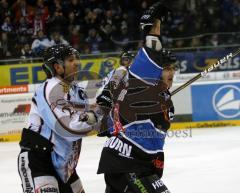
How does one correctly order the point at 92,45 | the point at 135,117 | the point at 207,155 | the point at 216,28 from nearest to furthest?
the point at 135,117 < the point at 207,155 < the point at 92,45 < the point at 216,28

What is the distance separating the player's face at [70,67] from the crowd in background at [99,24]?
6918 mm

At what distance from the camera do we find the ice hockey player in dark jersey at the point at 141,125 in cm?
291

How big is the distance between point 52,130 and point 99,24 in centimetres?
855

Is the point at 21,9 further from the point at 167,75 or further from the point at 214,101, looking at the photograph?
the point at 167,75

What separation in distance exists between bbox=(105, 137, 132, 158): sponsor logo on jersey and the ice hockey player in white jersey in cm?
17

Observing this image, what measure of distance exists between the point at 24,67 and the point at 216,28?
3.72m

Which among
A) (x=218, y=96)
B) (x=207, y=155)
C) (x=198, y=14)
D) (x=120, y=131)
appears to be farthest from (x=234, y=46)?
(x=120, y=131)

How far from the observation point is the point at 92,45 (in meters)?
10.3

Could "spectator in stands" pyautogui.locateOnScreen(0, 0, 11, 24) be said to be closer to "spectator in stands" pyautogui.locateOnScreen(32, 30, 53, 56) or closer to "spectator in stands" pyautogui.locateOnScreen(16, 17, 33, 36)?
"spectator in stands" pyautogui.locateOnScreen(16, 17, 33, 36)

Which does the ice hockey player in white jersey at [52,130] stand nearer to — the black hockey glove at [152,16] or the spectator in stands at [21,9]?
the black hockey glove at [152,16]

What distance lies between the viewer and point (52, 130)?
305 cm

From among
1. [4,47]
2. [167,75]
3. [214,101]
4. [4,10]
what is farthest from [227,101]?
[167,75]

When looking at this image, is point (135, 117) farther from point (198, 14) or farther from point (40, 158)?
point (198, 14)

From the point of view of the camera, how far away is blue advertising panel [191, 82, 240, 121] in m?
8.86
